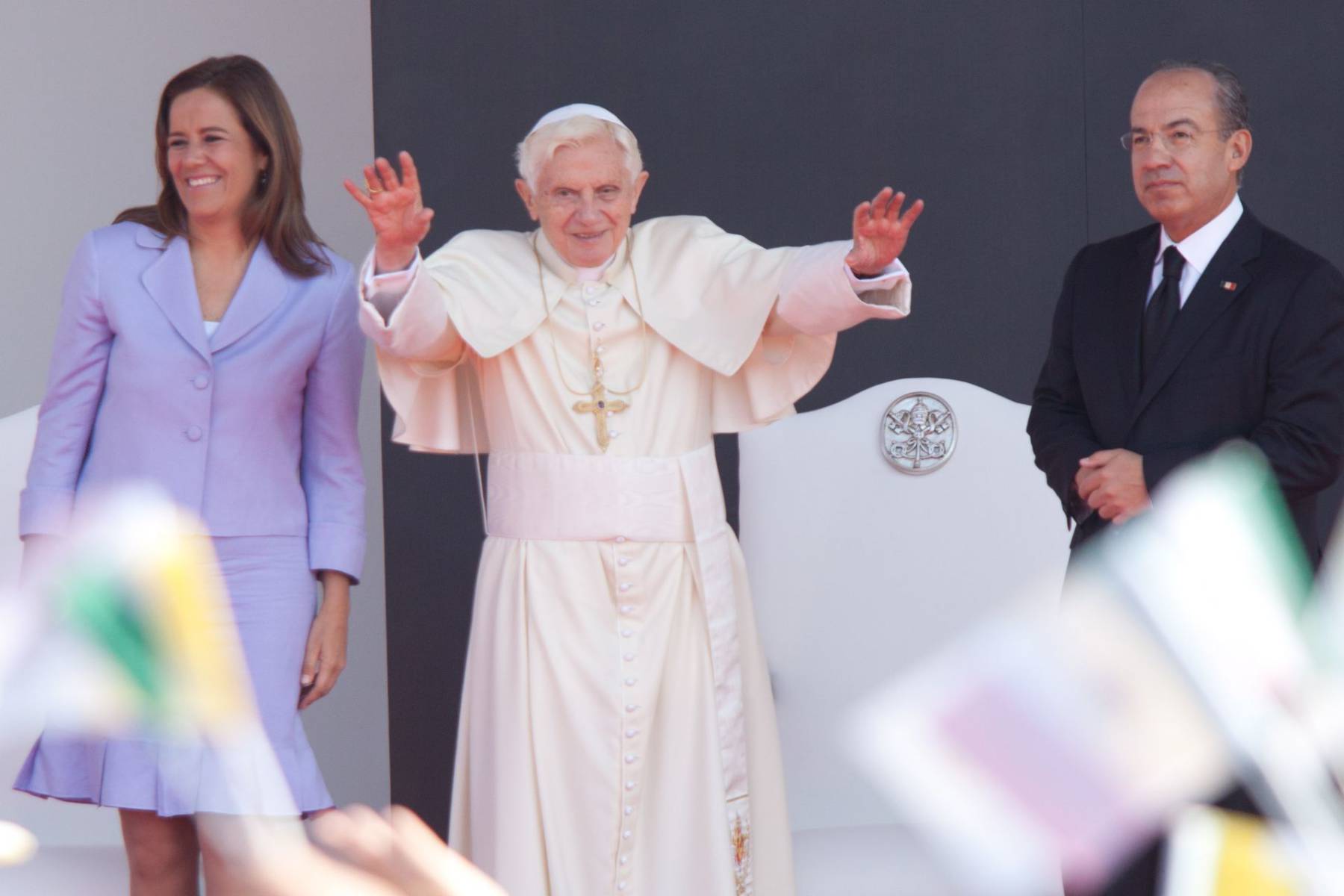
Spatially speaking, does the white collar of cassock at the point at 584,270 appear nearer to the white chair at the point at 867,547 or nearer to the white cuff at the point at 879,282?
the white cuff at the point at 879,282

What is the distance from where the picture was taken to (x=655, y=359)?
9.75 ft

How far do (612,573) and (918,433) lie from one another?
0.98 m

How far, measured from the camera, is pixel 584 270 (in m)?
3.00

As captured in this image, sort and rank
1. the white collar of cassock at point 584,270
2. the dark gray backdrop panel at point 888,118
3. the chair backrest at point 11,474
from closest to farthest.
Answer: the white collar of cassock at point 584,270 → the chair backrest at point 11,474 → the dark gray backdrop panel at point 888,118

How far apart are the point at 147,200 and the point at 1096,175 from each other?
253 centimetres

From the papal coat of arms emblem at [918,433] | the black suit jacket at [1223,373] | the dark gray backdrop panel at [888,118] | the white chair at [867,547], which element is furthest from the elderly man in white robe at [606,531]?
the dark gray backdrop panel at [888,118]

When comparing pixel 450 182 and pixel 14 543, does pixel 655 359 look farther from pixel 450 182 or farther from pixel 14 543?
pixel 450 182

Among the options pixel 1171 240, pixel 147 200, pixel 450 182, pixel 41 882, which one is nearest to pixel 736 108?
pixel 450 182

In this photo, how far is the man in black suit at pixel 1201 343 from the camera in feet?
8.94

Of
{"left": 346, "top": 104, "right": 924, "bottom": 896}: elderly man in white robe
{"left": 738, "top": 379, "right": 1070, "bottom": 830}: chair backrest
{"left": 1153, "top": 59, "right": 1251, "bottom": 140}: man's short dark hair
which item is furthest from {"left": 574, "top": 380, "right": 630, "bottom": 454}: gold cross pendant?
{"left": 1153, "top": 59, "right": 1251, "bottom": 140}: man's short dark hair

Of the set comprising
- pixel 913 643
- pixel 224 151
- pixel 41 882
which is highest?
pixel 224 151

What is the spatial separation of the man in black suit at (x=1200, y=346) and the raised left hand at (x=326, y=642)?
3.89 feet

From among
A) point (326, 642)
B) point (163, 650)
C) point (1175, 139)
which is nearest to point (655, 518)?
point (326, 642)

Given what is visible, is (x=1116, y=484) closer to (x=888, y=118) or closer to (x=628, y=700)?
(x=628, y=700)
